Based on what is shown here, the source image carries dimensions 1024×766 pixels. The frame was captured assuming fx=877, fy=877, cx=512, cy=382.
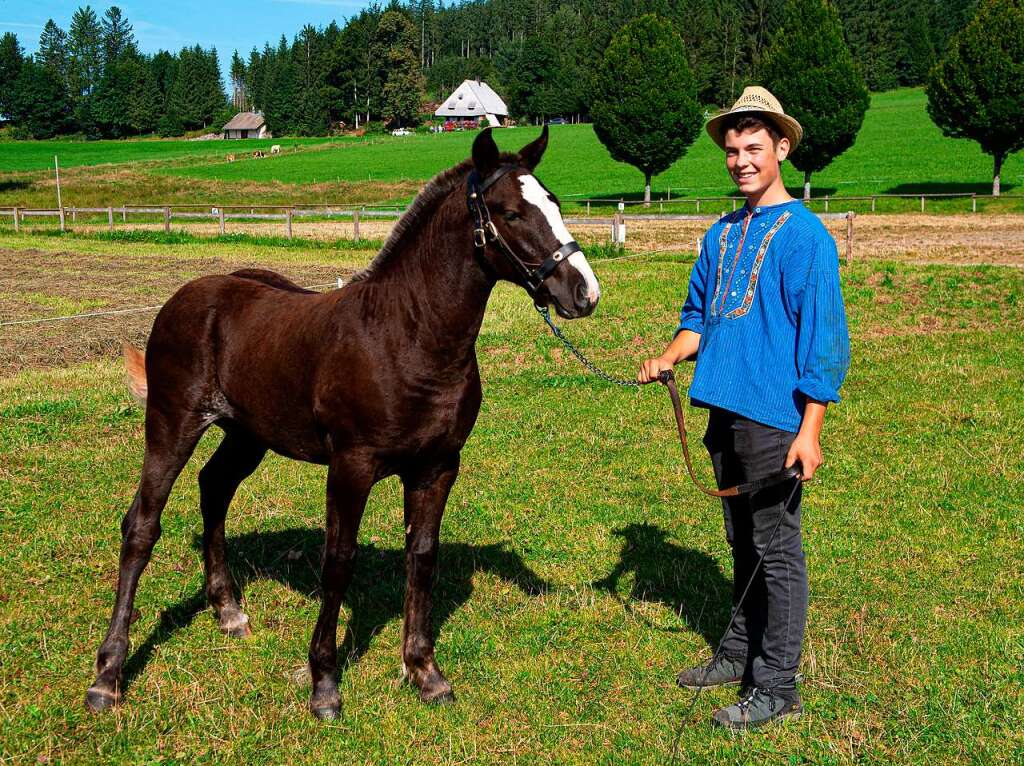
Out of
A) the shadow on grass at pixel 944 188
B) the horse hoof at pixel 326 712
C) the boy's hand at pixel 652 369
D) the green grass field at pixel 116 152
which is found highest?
the green grass field at pixel 116 152

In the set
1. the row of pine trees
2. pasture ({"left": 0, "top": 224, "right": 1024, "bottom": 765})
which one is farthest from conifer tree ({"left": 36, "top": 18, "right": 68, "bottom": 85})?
pasture ({"left": 0, "top": 224, "right": 1024, "bottom": 765})

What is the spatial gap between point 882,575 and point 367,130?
118 metres

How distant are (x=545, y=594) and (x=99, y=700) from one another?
2.56 m

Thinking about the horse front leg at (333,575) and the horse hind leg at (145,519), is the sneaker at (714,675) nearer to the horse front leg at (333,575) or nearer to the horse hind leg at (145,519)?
the horse front leg at (333,575)

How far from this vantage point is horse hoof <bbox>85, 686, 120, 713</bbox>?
14.0 feet

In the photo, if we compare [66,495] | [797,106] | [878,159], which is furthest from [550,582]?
[878,159]

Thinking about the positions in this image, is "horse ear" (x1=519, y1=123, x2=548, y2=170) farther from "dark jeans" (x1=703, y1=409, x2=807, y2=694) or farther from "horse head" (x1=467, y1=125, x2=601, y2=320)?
"dark jeans" (x1=703, y1=409, x2=807, y2=694)

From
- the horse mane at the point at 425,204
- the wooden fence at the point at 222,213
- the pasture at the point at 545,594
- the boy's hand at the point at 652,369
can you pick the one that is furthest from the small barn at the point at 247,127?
the boy's hand at the point at 652,369

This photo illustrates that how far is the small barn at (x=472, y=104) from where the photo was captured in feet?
390

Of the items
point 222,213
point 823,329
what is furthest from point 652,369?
point 222,213

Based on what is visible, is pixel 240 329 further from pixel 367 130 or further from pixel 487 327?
pixel 367 130

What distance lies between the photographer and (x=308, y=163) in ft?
252

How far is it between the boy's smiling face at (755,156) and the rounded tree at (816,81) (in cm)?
4387

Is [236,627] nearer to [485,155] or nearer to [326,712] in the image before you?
[326,712]
